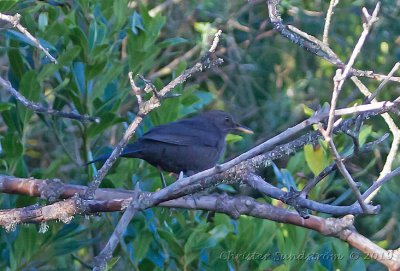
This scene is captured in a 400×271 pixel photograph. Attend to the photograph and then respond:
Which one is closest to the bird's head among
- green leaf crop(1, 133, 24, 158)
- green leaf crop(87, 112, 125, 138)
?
green leaf crop(87, 112, 125, 138)

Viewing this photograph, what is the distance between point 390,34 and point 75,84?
3.32 metres

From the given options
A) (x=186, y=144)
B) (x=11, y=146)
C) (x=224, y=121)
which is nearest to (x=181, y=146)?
(x=186, y=144)

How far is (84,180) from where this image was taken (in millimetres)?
5531

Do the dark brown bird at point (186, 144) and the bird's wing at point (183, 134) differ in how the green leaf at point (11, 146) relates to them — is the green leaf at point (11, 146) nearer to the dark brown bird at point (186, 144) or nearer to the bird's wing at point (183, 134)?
the dark brown bird at point (186, 144)

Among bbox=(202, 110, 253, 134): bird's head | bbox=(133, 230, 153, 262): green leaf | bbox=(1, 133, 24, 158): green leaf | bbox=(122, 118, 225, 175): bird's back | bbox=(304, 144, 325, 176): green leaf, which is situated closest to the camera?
bbox=(1, 133, 24, 158): green leaf

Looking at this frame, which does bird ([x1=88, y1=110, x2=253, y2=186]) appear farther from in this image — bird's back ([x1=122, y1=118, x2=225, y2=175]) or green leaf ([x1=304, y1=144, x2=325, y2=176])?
green leaf ([x1=304, y1=144, x2=325, y2=176])

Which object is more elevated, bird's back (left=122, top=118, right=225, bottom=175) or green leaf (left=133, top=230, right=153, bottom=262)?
bird's back (left=122, top=118, right=225, bottom=175)

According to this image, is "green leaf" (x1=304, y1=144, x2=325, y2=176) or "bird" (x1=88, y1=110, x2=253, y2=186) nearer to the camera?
"green leaf" (x1=304, y1=144, x2=325, y2=176)

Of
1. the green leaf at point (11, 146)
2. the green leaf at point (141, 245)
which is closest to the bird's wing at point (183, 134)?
the green leaf at point (141, 245)

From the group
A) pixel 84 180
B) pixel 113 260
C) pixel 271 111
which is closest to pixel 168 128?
pixel 84 180

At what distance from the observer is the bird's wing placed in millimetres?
5766

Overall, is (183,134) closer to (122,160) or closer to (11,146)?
(122,160)

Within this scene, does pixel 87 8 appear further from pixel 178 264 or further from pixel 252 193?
pixel 252 193

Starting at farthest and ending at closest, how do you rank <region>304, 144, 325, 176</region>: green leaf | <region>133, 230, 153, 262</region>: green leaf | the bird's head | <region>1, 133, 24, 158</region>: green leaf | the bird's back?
the bird's head → the bird's back → <region>304, 144, 325, 176</region>: green leaf → <region>133, 230, 153, 262</region>: green leaf → <region>1, 133, 24, 158</region>: green leaf
